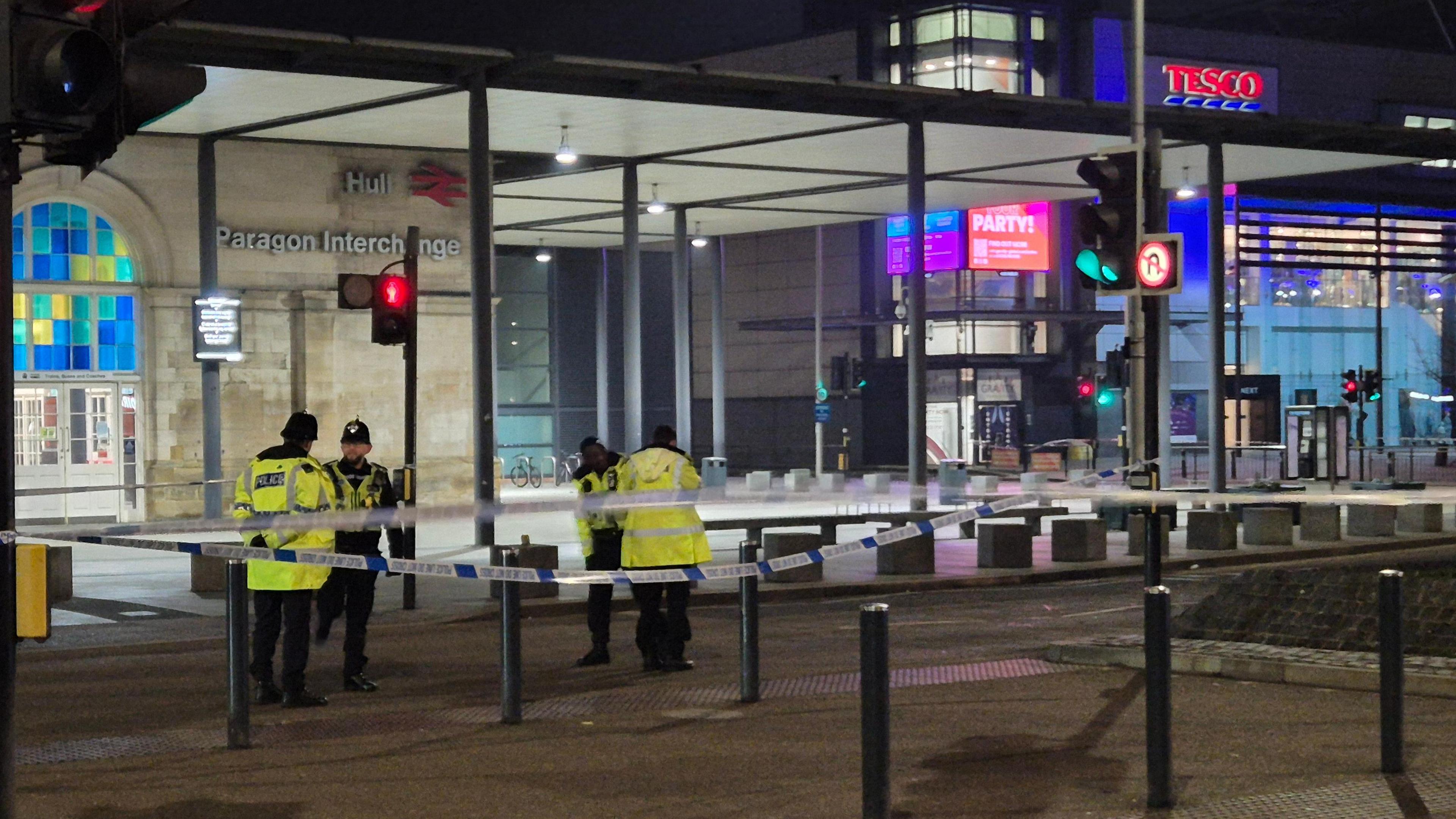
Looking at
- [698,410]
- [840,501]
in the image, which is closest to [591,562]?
[840,501]

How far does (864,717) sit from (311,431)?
5.44 metres

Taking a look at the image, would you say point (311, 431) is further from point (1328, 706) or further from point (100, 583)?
point (100, 583)

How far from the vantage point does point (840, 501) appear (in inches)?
1348

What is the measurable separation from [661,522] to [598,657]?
1.43m

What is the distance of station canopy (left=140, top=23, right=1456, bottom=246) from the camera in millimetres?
23062

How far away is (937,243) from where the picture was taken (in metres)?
63.4

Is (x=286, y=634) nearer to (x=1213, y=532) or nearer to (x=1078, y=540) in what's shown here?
(x=1078, y=540)

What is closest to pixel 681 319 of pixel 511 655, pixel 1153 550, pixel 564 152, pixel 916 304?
pixel 564 152

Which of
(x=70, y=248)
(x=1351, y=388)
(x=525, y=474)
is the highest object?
(x=70, y=248)

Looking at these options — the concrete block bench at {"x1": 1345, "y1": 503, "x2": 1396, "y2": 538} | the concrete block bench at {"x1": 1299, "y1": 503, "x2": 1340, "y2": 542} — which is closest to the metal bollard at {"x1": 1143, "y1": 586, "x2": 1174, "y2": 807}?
the concrete block bench at {"x1": 1299, "y1": 503, "x2": 1340, "y2": 542}

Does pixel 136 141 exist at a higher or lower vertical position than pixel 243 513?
higher

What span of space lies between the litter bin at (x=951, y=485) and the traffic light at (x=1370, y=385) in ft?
63.9

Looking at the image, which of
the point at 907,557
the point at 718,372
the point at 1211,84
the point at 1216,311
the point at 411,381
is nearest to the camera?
the point at 411,381

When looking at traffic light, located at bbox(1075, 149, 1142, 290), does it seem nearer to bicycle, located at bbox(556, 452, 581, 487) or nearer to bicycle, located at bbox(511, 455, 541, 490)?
bicycle, located at bbox(511, 455, 541, 490)
